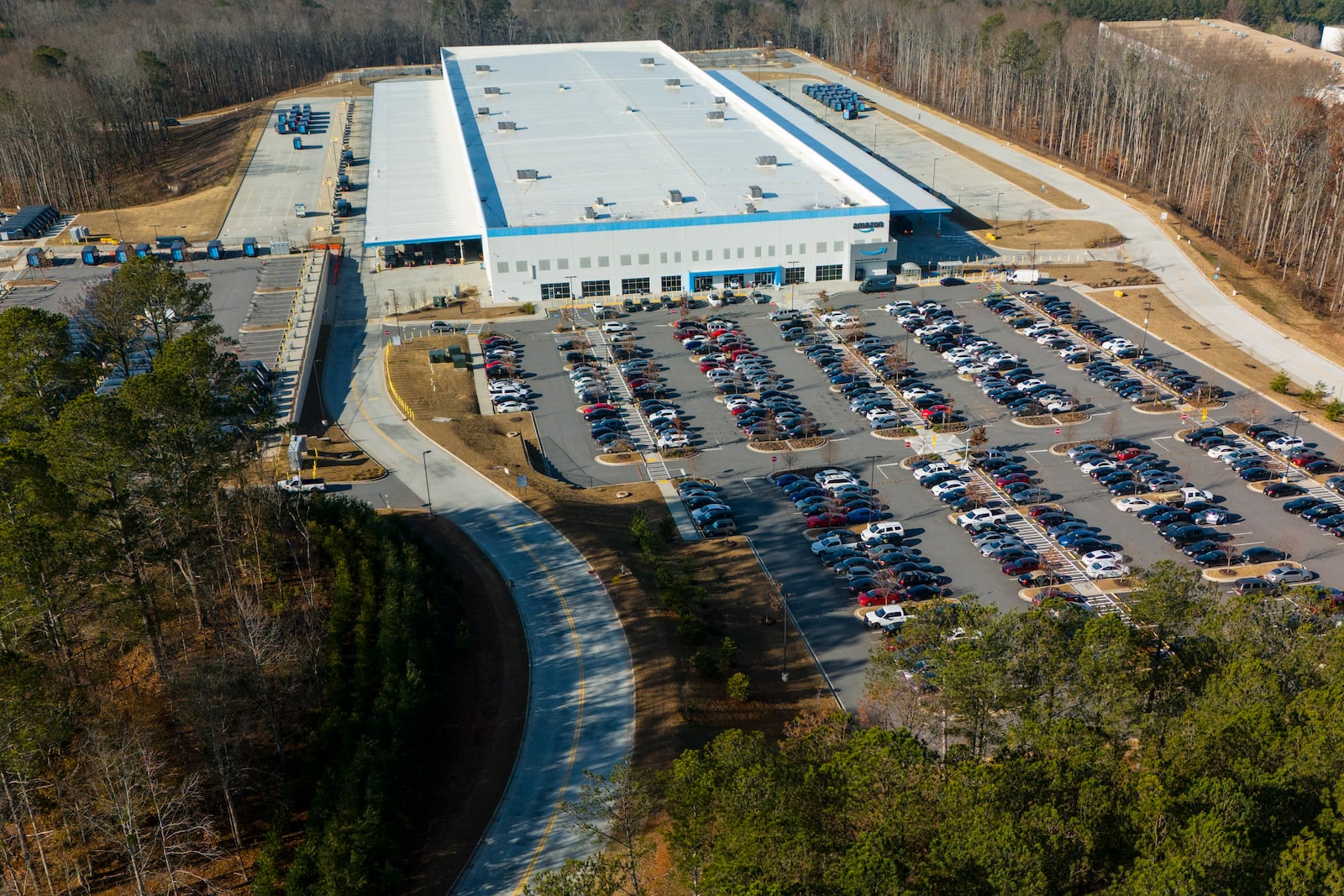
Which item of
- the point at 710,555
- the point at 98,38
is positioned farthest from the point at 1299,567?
the point at 98,38

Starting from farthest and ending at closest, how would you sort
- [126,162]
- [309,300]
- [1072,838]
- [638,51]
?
[638,51]
[126,162]
[309,300]
[1072,838]

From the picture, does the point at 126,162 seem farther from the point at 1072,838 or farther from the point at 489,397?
the point at 1072,838

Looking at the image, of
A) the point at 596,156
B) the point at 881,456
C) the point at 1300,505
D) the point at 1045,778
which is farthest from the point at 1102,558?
the point at 596,156

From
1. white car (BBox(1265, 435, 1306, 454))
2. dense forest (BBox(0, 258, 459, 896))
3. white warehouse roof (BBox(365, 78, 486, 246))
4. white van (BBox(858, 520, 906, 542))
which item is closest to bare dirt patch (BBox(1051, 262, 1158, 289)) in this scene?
white car (BBox(1265, 435, 1306, 454))

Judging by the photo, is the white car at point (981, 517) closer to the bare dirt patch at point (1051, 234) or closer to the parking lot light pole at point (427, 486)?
the parking lot light pole at point (427, 486)

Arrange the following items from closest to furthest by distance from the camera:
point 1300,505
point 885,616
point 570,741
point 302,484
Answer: point 570,741
point 885,616
point 1300,505
point 302,484

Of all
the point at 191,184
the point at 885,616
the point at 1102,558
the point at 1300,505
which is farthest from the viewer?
the point at 191,184

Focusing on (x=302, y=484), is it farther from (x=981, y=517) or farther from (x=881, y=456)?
(x=981, y=517)

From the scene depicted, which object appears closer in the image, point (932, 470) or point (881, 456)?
point (932, 470)
